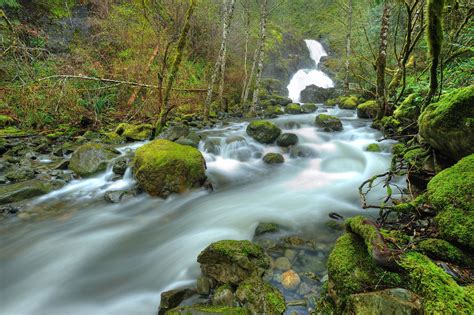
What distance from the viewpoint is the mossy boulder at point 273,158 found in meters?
8.02

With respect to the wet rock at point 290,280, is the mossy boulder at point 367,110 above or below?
above

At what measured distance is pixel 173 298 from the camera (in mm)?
2908

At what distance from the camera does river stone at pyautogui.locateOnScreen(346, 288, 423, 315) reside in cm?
163

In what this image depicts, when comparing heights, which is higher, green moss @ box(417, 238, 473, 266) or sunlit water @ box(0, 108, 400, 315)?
green moss @ box(417, 238, 473, 266)

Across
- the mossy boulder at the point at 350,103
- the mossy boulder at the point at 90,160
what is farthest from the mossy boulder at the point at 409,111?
the mossy boulder at the point at 350,103

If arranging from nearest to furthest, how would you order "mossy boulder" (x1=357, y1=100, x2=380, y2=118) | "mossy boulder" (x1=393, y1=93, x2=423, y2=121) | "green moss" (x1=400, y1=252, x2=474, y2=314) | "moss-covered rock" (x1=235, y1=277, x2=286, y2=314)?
"green moss" (x1=400, y1=252, x2=474, y2=314), "moss-covered rock" (x1=235, y1=277, x2=286, y2=314), "mossy boulder" (x1=393, y1=93, x2=423, y2=121), "mossy boulder" (x1=357, y1=100, x2=380, y2=118)

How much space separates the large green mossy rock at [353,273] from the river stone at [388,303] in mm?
121

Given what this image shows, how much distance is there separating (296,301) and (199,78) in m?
16.2

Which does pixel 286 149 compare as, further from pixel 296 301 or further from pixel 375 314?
pixel 375 314

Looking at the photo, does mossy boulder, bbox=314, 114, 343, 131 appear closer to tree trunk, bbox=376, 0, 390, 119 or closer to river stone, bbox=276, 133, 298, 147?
tree trunk, bbox=376, 0, 390, 119

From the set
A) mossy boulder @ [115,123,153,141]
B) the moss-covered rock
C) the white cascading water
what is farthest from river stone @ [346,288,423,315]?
the white cascading water

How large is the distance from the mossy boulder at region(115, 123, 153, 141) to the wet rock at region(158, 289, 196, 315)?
7.60 meters

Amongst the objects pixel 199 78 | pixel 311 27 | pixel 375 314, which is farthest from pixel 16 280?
pixel 311 27

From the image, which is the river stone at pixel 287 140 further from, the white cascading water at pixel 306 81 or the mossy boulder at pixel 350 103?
the white cascading water at pixel 306 81
